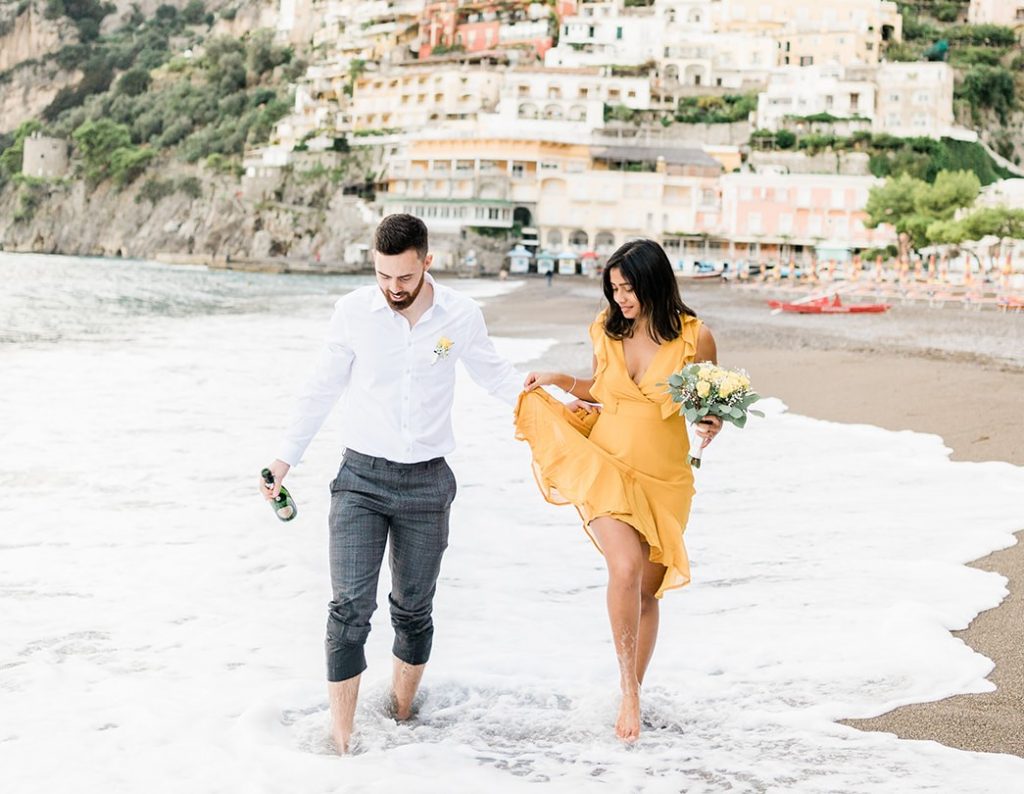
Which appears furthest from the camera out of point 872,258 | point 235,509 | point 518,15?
point 518,15

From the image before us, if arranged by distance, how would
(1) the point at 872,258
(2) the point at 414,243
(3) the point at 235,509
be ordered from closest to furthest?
(2) the point at 414,243, (3) the point at 235,509, (1) the point at 872,258

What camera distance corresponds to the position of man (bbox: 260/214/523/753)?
12.8 feet

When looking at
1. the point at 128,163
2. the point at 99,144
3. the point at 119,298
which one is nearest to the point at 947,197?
the point at 119,298

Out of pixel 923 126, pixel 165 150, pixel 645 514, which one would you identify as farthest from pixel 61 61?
pixel 645 514

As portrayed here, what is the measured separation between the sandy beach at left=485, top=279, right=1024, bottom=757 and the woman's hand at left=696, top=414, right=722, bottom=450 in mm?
1080

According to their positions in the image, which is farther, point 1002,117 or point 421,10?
point 421,10

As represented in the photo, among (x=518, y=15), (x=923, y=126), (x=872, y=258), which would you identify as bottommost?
(x=872, y=258)

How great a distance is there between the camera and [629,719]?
13.3ft

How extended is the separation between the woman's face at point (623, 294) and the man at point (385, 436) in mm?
478

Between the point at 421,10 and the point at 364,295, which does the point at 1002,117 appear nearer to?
the point at 421,10

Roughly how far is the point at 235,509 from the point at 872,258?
2433 inches

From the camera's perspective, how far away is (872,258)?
6544cm

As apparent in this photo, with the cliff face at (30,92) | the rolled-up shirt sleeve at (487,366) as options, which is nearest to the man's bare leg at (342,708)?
the rolled-up shirt sleeve at (487,366)

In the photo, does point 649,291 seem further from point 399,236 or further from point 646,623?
point 646,623
